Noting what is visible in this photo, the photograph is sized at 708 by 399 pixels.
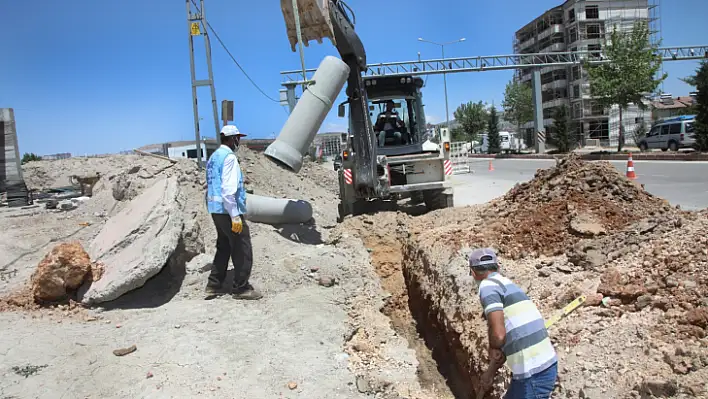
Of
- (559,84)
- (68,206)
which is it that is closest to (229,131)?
(68,206)

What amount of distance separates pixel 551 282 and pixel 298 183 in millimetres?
9354

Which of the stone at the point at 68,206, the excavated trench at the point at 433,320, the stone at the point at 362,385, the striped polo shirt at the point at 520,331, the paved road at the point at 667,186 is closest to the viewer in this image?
the striped polo shirt at the point at 520,331

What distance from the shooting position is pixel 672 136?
25.7 meters

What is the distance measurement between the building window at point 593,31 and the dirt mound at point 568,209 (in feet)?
177

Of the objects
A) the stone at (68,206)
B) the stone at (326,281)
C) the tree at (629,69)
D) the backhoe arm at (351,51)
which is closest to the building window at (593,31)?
the tree at (629,69)

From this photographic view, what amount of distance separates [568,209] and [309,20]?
4542 mm

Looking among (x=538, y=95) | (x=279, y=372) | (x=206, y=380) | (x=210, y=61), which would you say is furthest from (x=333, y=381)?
(x=538, y=95)

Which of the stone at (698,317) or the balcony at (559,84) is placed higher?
the balcony at (559,84)

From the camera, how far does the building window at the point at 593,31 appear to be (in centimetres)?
5216

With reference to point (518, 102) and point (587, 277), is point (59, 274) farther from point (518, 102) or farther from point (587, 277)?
point (518, 102)

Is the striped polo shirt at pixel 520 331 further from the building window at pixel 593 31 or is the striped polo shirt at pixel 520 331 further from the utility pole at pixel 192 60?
the building window at pixel 593 31

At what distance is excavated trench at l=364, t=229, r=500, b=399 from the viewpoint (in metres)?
4.05

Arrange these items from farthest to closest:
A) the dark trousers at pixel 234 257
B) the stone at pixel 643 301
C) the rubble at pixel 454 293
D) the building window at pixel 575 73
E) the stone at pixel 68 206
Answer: the building window at pixel 575 73, the stone at pixel 68 206, the dark trousers at pixel 234 257, the stone at pixel 643 301, the rubble at pixel 454 293

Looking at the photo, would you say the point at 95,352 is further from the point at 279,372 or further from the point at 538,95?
the point at 538,95
